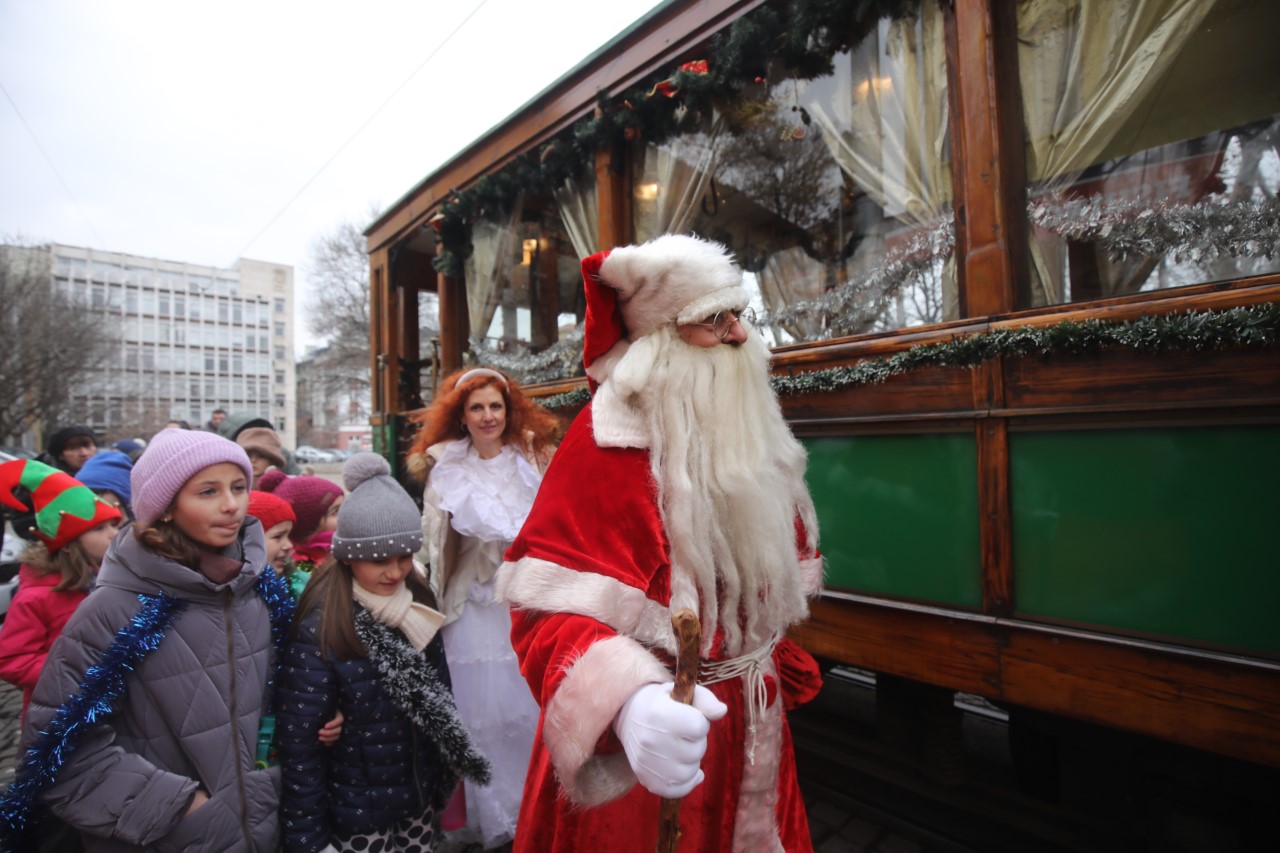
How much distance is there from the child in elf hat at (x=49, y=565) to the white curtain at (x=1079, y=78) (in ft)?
11.4

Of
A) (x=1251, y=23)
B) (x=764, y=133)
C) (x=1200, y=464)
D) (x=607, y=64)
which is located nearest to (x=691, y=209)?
(x=764, y=133)

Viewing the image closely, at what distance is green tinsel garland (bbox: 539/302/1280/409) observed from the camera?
61.7 inches

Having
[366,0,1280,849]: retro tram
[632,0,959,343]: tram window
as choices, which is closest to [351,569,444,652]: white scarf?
[366,0,1280,849]: retro tram

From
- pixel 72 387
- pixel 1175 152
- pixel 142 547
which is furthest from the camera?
pixel 72 387

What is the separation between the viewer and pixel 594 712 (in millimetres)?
996

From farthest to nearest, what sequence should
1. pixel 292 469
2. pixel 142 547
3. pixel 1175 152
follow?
pixel 292 469, pixel 1175 152, pixel 142 547

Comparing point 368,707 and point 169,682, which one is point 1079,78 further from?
point 169,682

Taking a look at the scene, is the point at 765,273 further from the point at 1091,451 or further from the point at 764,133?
the point at 1091,451

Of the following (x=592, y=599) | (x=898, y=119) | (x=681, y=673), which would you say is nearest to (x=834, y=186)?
(x=898, y=119)

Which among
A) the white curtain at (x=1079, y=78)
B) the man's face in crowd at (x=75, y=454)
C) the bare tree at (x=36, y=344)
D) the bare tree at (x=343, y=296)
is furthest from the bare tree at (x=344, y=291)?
the white curtain at (x=1079, y=78)

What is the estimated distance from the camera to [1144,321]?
171cm

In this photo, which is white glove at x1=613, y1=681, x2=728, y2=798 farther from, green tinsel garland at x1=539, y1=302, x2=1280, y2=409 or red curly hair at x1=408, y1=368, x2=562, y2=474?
red curly hair at x1=408, y1=368, x2=562, y2=474

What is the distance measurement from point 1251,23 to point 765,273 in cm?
199

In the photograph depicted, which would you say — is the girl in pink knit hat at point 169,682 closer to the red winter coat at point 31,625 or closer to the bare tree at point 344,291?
the red winter coat at point 31,625
